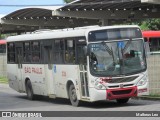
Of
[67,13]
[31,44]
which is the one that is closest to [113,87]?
[31,44]

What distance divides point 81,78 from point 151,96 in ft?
15.1

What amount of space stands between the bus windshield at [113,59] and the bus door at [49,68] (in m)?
3.67

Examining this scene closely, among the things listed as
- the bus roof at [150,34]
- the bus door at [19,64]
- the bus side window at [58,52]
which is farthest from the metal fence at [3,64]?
the bus side window at [58,52]

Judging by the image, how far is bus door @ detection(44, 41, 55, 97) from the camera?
71.1 feet

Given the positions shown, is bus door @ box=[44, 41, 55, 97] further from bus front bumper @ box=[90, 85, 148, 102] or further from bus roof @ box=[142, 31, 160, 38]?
bus roof @ box=[142, 31, 160, 38]

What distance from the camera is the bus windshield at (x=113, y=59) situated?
18297mm

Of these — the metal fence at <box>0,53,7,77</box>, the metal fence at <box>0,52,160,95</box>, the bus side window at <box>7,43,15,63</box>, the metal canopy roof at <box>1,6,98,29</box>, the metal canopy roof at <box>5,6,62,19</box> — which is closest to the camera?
the metal fence at <box>0,52,160,95</box>

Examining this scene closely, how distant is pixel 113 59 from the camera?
1834 centimetres

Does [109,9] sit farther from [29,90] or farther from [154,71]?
[154,71]

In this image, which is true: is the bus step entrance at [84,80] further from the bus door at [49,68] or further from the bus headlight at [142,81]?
the bus door at [49,68]

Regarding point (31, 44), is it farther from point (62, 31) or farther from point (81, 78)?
point (81, 78)

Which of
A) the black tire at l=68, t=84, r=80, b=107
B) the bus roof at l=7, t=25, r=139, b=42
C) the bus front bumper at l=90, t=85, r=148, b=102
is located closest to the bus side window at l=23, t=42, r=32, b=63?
the bus roof at l=7, t=25, r=139, b=42

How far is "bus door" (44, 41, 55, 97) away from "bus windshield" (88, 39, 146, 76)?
3671mm

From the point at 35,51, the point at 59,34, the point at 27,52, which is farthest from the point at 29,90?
the point at 59,34
